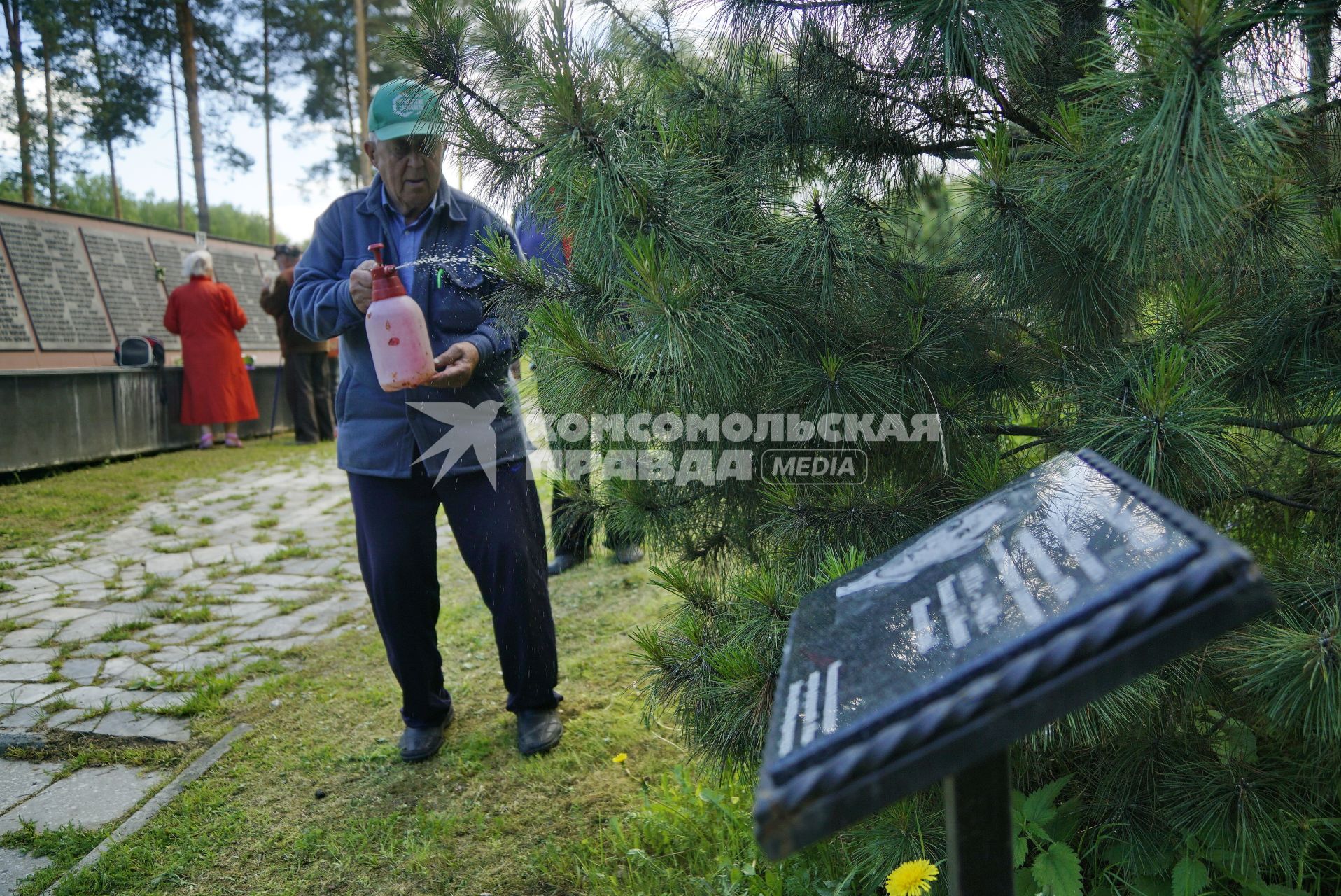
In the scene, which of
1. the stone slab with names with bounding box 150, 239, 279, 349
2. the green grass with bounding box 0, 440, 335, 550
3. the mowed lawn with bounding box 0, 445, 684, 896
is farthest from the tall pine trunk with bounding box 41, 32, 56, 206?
the mowed lawn with bounding box 0, 445, 684, 896

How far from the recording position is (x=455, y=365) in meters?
2.54

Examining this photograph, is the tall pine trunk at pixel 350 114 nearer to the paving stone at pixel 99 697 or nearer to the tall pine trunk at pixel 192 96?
the tall pine trunk at pixel 192 96

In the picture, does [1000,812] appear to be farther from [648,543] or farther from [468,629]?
[468,629]

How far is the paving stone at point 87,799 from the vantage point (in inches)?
106

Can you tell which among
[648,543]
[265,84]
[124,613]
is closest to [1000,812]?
[648,543]

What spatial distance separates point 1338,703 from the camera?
4.23ft

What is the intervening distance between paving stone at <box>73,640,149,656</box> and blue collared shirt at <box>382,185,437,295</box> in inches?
101

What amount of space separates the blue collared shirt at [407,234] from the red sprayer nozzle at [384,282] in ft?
0.69

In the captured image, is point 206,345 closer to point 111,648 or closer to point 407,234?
point 111,648

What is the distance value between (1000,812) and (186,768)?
2.92 metres

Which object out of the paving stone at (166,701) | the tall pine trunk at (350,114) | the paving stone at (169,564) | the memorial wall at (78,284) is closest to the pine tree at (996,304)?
the paving stone at (166,701)

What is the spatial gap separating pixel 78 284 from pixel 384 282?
8702mm

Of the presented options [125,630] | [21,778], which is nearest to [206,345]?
[125,630]

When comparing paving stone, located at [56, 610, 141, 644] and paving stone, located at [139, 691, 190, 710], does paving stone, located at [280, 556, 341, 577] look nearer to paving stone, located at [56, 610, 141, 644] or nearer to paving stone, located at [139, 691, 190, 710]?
paving stone, located at [56, 610, 141, 644]
